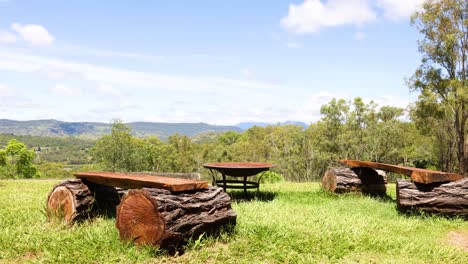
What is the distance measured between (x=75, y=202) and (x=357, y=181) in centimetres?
743

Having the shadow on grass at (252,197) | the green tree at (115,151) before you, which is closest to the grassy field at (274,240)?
the shadow on grass at (252,197)

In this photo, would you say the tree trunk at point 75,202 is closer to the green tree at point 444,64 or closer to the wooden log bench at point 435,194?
the wooden log bench at point 435,194

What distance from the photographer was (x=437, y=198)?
717 centimetres

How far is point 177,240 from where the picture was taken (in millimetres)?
4441

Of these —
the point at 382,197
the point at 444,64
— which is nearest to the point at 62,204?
the point at 382,197

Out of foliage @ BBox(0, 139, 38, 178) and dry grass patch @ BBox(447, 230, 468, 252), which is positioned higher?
dry grass patch @ BBox(447, 230, 468, 252)

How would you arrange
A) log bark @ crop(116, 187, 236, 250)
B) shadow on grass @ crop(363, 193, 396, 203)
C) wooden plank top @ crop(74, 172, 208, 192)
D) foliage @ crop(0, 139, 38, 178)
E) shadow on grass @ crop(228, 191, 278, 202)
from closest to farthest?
log bark @ crop(116, 187, 236, 250) → wooden plank top @ crop(74, 172, 208, 192) → shadow on grass @ crop(228, 191, 278, 202) → shadow on grass @ crop(363, 193, 396, 203) → foliage @ crop(0, 139, 38, 178)

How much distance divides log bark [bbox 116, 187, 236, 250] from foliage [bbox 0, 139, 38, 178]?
156ft

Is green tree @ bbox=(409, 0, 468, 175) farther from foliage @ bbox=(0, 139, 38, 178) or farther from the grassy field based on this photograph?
foliage @ bbox=(0, 139, 38, 178)

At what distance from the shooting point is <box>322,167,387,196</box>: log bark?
9922 millimetres

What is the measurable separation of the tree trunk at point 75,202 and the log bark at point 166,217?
1439 mm

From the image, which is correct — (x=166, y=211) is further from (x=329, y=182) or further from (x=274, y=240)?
(x=329, y=182)

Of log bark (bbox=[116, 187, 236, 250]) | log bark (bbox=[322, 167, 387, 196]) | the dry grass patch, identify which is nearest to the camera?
log bark (bbox=[116, 187, 236, 250])

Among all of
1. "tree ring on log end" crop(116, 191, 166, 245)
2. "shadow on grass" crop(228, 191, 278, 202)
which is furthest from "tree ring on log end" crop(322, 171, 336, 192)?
"tree ring on log end" crop(116, 191, 166, 245)
